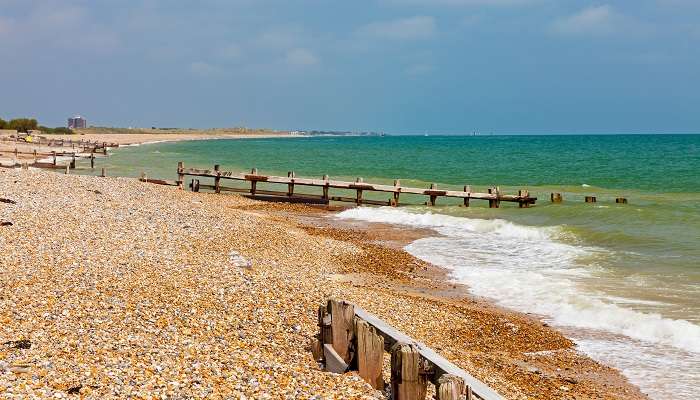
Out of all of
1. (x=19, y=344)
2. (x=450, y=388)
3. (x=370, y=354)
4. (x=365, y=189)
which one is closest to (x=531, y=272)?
(x=370, y=354)

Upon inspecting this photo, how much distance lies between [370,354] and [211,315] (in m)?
2.85

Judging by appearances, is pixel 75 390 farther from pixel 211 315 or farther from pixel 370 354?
pixel 211 315

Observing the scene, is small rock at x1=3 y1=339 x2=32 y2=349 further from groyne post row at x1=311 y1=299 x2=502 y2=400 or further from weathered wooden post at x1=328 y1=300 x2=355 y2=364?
weathered wooden post at x1=328 y1=300 x2=355 y2=364

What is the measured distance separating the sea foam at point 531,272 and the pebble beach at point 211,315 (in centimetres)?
81

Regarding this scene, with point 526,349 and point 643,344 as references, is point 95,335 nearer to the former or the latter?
point 526,349

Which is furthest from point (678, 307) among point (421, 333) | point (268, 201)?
point (268, 201)

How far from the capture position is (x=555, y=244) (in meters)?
19.8

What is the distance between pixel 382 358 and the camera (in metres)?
6.69

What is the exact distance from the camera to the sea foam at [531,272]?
35.0ft

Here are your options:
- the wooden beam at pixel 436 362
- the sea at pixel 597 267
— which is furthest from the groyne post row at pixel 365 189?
the wooden beam at pixel 436 362

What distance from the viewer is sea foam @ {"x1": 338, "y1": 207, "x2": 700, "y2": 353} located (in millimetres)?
10680

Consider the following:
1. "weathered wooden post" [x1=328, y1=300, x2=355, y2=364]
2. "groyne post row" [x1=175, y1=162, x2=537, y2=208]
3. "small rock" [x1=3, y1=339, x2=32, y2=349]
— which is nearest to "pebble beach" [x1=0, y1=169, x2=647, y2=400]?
"small rock" [x1=3, y1=339, x2=32, y2=349]

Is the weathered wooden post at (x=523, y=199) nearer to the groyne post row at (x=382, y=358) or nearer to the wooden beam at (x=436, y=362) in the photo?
the groyne post row at (x=382, y=358)

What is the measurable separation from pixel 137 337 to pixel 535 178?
47735 mm
